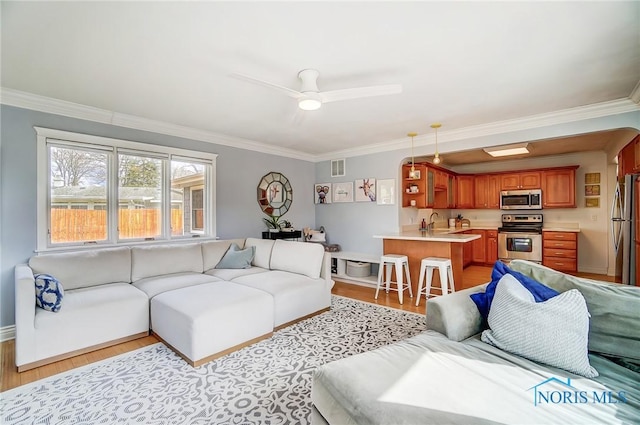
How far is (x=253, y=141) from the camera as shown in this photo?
4980 millimetres

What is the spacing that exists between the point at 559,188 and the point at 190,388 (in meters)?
7.34

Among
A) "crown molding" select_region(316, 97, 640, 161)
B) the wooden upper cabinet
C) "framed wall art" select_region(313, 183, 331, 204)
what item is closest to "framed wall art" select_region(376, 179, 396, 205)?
"crown molding" select_region(316, 97, 640, 161)

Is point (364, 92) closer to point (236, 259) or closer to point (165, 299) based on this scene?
point (165, 299)

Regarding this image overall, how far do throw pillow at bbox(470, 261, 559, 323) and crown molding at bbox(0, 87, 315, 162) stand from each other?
163 inches

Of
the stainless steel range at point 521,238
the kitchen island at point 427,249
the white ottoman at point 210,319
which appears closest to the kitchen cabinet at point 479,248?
the stainless steel range at point 521,238

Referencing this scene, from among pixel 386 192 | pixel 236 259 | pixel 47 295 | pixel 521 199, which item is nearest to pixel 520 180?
pixel 521 199

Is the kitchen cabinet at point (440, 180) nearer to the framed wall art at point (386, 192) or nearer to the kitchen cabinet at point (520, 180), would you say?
the kitchen cabinet at point (520, 180)

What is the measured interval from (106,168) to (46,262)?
49.9 inches

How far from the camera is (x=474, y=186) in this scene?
710cm

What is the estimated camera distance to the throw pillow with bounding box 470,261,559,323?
1699 millimetres

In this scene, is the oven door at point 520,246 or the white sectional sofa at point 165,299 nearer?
the white sectional sofa at point 165,299

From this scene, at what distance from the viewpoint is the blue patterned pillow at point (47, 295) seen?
248 centimetres

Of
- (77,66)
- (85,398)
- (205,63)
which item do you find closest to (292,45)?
(205,63)

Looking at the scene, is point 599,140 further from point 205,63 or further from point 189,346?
point 189,346
